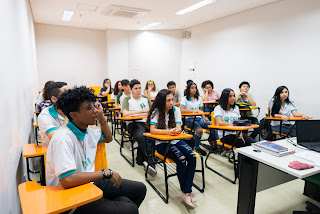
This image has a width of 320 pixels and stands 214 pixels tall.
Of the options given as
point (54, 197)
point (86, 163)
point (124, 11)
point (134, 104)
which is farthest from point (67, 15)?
point (54, 197)

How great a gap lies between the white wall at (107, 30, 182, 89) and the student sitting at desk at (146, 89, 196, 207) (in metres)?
5.34

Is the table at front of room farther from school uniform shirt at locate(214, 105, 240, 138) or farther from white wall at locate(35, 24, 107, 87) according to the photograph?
white wall at locate(35, 24, 107, 87)

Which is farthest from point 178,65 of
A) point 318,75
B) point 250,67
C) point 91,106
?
point 91,106

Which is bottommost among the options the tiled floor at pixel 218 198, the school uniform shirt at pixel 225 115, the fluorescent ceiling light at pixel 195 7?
the tiled floor at pixel 218 198

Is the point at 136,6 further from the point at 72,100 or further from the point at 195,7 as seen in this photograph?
the point at 72,100

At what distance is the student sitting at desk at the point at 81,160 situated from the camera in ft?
3.95

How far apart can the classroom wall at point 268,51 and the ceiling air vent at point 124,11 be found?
7.21 ft

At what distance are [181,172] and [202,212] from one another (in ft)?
1.44

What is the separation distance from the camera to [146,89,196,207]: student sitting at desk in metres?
2.21

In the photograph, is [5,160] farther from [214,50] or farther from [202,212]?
[214,50]

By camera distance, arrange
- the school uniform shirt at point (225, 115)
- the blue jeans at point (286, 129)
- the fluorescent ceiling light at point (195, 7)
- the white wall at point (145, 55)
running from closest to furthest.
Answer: the school uniform shirt at point (225, 115) → the blue jeans at point (286, 129) → the fluorescent ceiling light at point (195, 7) → the white wall at point (145, 55)

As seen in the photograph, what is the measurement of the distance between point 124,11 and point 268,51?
141 inches

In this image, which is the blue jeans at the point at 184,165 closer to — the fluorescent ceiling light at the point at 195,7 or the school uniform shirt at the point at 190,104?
the school uniform shirt at the point at 190,104

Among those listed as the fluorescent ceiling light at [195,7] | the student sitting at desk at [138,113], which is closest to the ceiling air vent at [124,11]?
the fluorescent ceiling light at [195,7]
